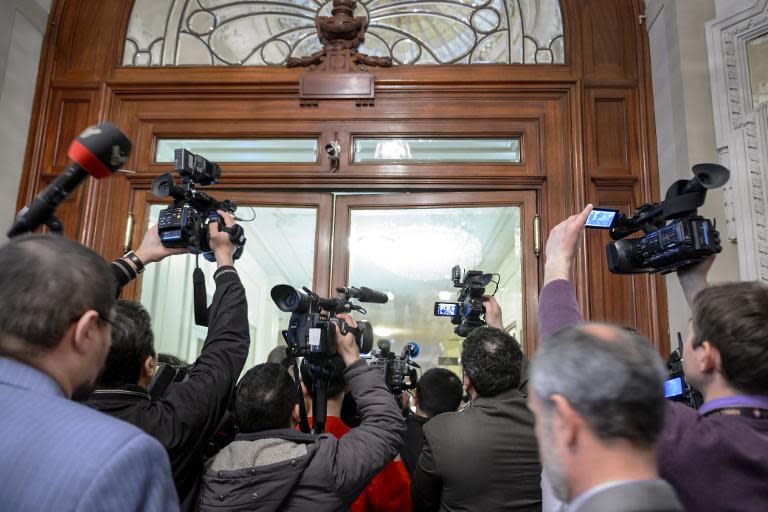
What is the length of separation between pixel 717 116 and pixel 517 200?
109 centimetres

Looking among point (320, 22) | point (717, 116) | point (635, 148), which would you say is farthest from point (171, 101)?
point (717, 116)

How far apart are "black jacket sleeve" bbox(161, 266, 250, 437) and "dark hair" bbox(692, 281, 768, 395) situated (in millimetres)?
1079

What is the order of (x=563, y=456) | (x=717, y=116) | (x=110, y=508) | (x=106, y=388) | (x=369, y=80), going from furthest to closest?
(x=369, y=80) → (x=717, y=116) → (x=106, y=388) → (x=563, y=456) → (x=110, y=508)

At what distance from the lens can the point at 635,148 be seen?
3.83 m

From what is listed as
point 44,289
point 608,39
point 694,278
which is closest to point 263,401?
point 44,289

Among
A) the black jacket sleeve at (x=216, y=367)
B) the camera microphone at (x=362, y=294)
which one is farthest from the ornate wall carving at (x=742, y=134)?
the black jacket sleeve at (x=216, y=367)

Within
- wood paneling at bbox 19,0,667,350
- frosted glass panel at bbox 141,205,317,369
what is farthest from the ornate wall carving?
frosted glass panel at bbox 141,205,317,369

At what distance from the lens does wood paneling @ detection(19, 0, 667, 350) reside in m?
3.78

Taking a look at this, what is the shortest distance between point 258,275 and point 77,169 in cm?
248

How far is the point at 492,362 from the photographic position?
79.7 inches

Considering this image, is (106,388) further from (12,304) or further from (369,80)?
(369,80)

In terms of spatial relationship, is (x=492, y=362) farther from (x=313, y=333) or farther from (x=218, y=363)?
(x=218, y=363)

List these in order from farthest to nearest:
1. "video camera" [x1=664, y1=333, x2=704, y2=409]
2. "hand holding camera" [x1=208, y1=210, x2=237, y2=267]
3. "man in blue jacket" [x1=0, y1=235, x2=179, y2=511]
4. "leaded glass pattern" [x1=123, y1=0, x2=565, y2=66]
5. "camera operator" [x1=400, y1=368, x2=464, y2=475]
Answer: "leaded glass pattern" [x1=123, y1=0, x2=565, y2=66] → "camera operator" [x1=400, y1=368, x2=464, y2=475] → "video camera" [x1=664, y1=333, x2=704, y2=409] → "hand holding camera" [x1=208, y1=210, x2=237, y2=267] → "man in blue jacket" [x1=0, y1=235, x2=179, y2=511]

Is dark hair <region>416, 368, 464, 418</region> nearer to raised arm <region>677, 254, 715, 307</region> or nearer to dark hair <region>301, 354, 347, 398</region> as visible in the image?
dark hair <region>301, 354, 347, 398</region>
